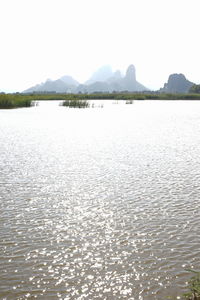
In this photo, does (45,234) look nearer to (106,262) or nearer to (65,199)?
(106,262)

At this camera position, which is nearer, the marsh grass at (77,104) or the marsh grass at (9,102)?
the marsh grass at (9,102)

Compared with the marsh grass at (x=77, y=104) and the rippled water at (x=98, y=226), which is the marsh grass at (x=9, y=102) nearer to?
the marsh grass at (x=77, y=104)

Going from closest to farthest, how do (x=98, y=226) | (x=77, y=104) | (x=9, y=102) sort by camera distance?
(x=98, y=226) < (x=9, y=102) < (x=77, y=104)

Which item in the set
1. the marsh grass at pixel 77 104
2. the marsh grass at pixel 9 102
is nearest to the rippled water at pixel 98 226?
the marsh grass at pixel 9 102

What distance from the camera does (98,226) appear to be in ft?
29.7

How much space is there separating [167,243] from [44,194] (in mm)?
5530

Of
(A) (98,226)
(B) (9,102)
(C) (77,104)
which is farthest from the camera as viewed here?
(C) (77,104)

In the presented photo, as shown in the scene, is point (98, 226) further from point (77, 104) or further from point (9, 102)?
point (77, 104)

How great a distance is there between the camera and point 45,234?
851 centimetres

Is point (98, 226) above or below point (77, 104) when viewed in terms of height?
below

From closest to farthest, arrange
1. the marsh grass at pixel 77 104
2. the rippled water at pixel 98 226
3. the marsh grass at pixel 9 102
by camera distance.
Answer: the rippled water at pixel 98 226 → the marsh grass at pixel 9 102 → the marsh grass at pixel 77 104

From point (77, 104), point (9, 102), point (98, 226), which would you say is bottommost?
point (98, 226)

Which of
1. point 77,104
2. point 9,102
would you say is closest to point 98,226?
point 9,102

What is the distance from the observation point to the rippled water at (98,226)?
6.28 metres
